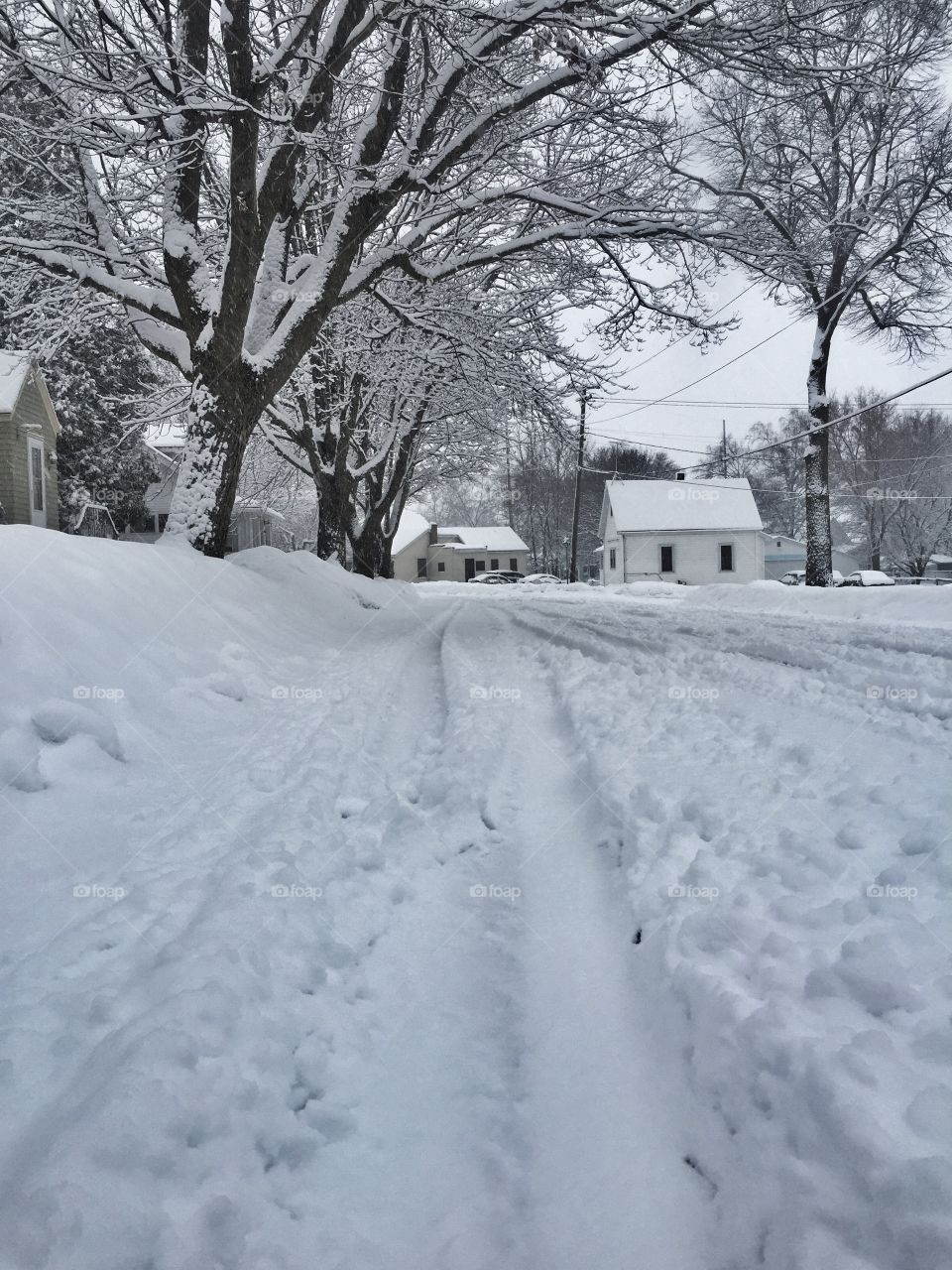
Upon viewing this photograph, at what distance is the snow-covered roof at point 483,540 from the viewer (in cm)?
6278

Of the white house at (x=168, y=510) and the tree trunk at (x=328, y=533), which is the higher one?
the white house at (x=168, y=510)

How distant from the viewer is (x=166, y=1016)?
1953 mm

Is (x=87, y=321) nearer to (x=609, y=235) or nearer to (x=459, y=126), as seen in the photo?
(x=459, y=126)

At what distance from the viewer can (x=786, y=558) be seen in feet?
175

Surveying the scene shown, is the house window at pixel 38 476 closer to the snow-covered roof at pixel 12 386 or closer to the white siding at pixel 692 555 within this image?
the snow-covered roof at pixel 12 386

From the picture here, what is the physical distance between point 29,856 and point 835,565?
5944 cm

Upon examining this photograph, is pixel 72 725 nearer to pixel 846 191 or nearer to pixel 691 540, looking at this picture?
pixel 846 191

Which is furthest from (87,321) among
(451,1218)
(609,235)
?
(451,1218)

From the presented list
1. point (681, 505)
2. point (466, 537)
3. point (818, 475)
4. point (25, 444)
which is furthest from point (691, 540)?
point (25, 444)

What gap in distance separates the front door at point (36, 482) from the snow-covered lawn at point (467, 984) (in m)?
19.5

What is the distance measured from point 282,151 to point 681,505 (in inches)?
1438

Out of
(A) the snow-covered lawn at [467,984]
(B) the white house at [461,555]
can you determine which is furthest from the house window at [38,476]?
(B) the white house at [461,555]

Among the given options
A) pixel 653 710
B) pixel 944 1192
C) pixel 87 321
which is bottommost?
pixel 944 1192

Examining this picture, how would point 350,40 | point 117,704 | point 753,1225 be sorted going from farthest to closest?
point 350,40, point 117,704, point 753,1225
